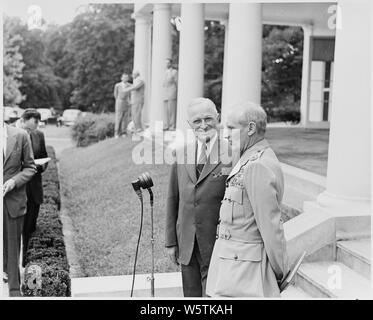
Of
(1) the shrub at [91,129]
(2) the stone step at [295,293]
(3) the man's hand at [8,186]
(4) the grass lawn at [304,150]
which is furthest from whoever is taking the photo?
(1) the shrub at [91,129]

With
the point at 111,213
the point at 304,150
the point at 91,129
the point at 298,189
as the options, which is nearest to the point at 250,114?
the point at 298,189

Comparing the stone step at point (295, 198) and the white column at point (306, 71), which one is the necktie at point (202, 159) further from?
the white column at point (306, 71)

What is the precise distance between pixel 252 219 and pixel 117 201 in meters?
5.41

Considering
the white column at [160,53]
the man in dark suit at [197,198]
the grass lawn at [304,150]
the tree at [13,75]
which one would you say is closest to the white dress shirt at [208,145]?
the man in dark suit at [197,198]

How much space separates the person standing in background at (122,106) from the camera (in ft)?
45.6

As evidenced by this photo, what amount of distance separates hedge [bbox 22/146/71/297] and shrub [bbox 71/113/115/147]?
370 inches

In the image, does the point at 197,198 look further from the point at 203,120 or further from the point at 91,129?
the point at 91,129

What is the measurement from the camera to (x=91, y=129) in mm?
17047

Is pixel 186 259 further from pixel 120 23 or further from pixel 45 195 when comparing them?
pixel 120 23

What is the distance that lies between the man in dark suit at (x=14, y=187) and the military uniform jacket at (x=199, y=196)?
1631 mm

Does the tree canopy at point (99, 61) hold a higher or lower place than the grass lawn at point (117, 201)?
higher

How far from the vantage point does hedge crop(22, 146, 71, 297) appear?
15.7ft

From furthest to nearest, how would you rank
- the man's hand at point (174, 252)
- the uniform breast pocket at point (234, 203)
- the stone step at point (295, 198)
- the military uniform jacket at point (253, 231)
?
the stone step at point (295, 198)
the man's hand at point (174, 252)
the uniform breast pocket at point (234, 203)
the military uniform jacket at point (253, 231)

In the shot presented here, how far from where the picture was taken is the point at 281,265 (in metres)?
3.18
